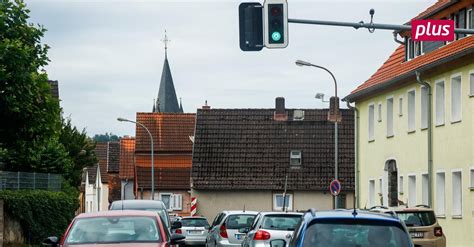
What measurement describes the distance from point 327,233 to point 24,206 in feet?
80.7

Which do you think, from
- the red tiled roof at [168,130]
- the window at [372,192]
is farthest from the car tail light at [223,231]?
the red tiled roof at [168,130]

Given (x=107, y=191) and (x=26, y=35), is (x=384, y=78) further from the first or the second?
(x=107, y=191)

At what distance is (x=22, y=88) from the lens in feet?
104

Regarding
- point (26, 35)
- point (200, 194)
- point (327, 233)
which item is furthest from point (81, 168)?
point (327, 233)

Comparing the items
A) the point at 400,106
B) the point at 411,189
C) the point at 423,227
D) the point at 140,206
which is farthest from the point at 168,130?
the point at 423,227

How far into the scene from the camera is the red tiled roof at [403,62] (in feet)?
128

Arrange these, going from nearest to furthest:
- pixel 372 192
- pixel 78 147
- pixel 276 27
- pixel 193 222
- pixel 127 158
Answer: pixel 276 27, pixel 193 222, pixel 372 192, pixel 78 147, pixel 127 158

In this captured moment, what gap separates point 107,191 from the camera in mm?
101812

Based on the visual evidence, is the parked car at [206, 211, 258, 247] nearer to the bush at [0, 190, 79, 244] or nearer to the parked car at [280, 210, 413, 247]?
the bush at [0, 190, 79, 244]

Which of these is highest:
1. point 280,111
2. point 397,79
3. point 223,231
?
point 280,111

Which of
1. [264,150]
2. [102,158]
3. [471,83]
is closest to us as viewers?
[471,83]

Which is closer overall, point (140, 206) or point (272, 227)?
point (272, 227)

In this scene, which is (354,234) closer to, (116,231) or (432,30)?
(116,231)

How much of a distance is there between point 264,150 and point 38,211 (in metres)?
35.7
